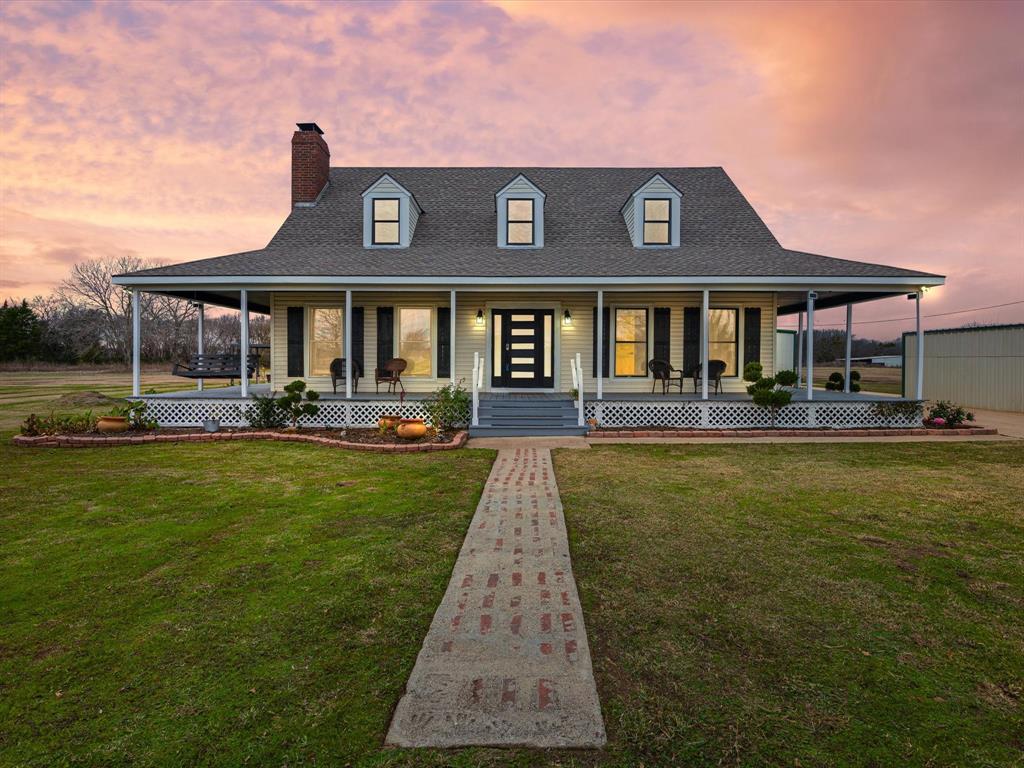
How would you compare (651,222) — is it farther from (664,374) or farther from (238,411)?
(238,411)

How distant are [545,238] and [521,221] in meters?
0.89

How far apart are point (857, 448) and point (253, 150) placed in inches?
922

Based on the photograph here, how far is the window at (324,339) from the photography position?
14.0 metres

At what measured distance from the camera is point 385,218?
14508 mm

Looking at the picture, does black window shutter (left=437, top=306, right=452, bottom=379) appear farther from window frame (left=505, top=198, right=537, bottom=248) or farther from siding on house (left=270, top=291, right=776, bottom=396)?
window frame (left=505, top=198, right=537, bottom=248)

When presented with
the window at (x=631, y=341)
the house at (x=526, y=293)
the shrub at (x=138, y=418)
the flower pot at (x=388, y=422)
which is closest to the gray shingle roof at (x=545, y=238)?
the house at (x=526, y=293)

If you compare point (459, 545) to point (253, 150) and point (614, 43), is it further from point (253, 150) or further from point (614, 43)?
point (253, 150)

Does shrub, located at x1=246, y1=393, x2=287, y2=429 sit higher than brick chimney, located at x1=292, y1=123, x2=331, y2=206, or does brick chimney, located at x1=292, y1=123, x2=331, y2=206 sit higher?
brick chimney, located at x1=292, y1=123, x2=331, y2=206

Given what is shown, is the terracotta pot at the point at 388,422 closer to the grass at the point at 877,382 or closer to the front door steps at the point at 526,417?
the front door steps at the point at 526,417

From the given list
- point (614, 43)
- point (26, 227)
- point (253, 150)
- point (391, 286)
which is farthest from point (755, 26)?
point (26, 227)

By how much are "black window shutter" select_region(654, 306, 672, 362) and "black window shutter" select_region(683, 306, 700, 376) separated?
1.40 ft

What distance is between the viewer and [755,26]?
38.0 ft

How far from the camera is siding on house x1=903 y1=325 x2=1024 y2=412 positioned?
54.9 ft

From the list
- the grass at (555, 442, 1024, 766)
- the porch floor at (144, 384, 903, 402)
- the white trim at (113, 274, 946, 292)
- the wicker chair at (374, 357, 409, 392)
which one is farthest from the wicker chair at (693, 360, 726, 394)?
the wicker chair at (374, 357, 409, 392)
